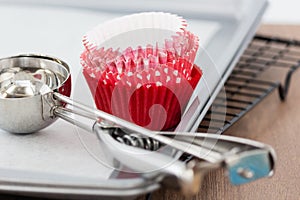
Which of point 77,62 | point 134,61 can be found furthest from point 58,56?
point 134,61

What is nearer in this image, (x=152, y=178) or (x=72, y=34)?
(x=152, y=178)

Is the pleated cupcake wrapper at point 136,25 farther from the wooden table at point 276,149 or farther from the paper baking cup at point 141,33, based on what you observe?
the wooden table at point 276,149

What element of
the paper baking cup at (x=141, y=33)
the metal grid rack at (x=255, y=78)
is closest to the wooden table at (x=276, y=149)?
the metal grid rack at (x=255, y=78)

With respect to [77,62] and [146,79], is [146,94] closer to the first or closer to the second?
[146,79]

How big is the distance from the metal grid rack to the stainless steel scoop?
0.13 m

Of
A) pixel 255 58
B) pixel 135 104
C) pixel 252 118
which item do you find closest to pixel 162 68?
pixel 135 104

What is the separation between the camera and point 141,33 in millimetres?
591

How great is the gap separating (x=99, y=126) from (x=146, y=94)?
52 mm

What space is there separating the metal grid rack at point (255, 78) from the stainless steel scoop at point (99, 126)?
132mm

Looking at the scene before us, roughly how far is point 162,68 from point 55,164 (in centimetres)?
11

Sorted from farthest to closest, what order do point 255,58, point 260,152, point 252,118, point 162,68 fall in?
point 255,58 < point 252,118 < point 162,68 < point 260,152

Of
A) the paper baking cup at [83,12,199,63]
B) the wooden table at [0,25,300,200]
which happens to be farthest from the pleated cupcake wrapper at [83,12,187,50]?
the wooden table at [0,25,300,200]

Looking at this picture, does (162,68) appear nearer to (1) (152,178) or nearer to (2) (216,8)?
(1) (152,178)

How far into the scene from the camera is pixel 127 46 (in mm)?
573
